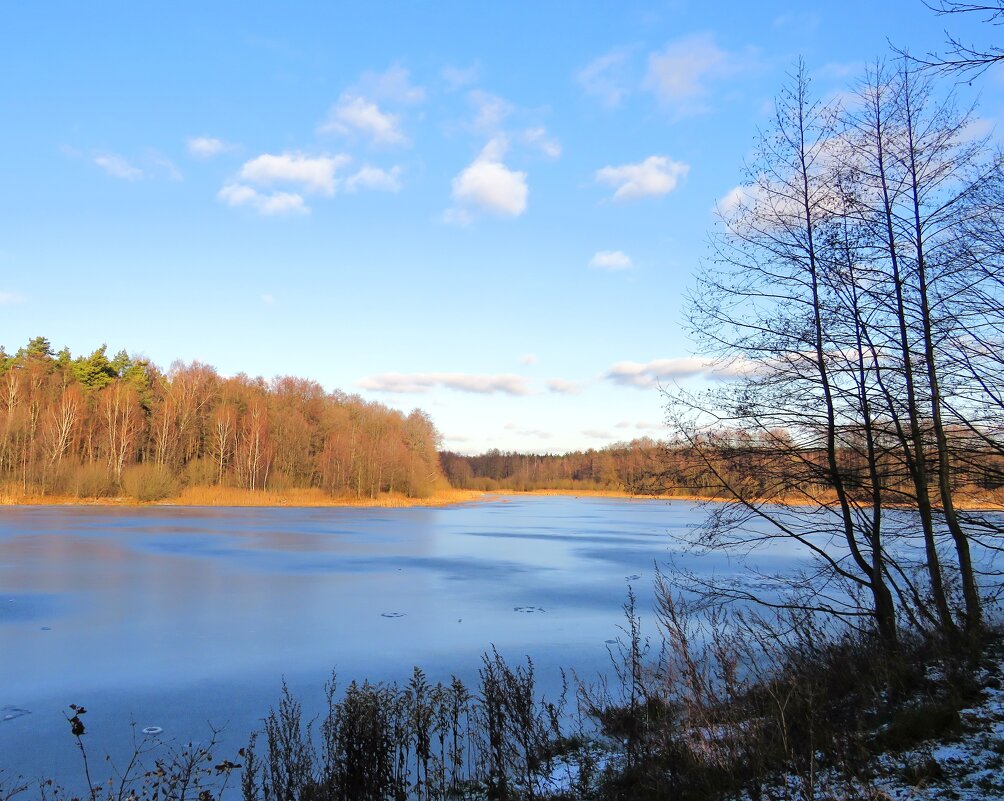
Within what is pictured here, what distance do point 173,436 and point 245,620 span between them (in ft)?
149

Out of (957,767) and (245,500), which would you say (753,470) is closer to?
(957,767)

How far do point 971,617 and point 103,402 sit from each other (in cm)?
5392

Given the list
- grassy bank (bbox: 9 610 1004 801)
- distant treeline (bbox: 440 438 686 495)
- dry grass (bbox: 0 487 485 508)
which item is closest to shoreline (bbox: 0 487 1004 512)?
dry grass (bbox: 0 487 485 508)

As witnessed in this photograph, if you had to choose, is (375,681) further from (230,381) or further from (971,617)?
(230,381)

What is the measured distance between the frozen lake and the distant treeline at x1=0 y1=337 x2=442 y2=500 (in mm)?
25260

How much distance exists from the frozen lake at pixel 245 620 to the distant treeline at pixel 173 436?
25.3 metres

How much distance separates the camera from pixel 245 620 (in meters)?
10.3

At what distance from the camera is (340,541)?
2334cm

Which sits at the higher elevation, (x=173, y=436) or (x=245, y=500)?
(x=173, y=436)

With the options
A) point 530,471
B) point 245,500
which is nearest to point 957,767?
point 245,500

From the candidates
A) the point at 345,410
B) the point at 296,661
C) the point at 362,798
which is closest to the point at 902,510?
the point at 362,798

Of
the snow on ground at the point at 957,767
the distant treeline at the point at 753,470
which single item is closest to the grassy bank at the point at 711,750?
the snow on ground at the point at 957,767

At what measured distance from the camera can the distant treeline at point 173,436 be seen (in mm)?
44094

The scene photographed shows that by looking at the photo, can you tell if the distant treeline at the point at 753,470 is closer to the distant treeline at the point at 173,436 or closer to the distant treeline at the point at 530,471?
the distant treeline at the point at 173,436
